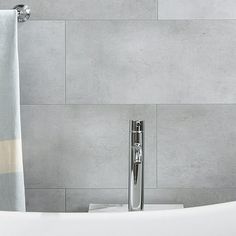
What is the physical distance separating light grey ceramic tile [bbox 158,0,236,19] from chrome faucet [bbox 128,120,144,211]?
482 millimetres

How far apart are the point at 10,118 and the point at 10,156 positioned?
14 cm

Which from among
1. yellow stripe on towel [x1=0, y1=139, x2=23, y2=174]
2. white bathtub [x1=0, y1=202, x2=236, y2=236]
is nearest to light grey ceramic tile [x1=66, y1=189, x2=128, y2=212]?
yellow stripe on towel [x1=0, y1=139, x2=23, y2=174]

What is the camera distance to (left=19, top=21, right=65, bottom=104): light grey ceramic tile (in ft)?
6.61

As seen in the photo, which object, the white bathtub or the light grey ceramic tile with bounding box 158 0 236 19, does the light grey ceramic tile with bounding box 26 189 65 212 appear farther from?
the light grey ceramic tile with bounding box 158 0 236 19

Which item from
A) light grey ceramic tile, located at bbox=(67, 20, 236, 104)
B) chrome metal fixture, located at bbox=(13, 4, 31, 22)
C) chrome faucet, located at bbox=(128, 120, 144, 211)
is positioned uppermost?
chrome metal fixture, located at bbox=(13, 4, 31, 22)

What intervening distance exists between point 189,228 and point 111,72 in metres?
0.75

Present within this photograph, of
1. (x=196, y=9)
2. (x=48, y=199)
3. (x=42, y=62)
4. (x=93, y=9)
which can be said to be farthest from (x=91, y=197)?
(x=196, y=9)

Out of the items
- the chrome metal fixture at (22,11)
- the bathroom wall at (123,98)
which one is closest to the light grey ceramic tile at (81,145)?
the bathroom wall at (123,98)

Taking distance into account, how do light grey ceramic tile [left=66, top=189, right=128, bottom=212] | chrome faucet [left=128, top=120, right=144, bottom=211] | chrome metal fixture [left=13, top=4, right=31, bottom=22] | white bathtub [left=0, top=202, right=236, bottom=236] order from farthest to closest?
light grey ceramic tile [left=66, top=189, right=128, bottom=212], chrome metal fixture [left=13, top=4, right=31, bottom=22], chrome faucet [left=128, top=120, right=144, bottom=211], white bathtub [left=0, top=202, right=236, bottom=236]

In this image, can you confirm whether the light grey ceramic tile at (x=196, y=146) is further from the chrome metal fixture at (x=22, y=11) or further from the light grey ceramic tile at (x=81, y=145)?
the chrome metal fixture at (x=22, y=11)

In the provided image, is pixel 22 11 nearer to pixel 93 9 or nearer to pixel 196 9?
pixel 93 9

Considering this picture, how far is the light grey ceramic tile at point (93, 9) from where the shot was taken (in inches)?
78.9

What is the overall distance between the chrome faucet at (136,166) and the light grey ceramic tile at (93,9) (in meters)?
0.46

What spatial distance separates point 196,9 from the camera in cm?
201
